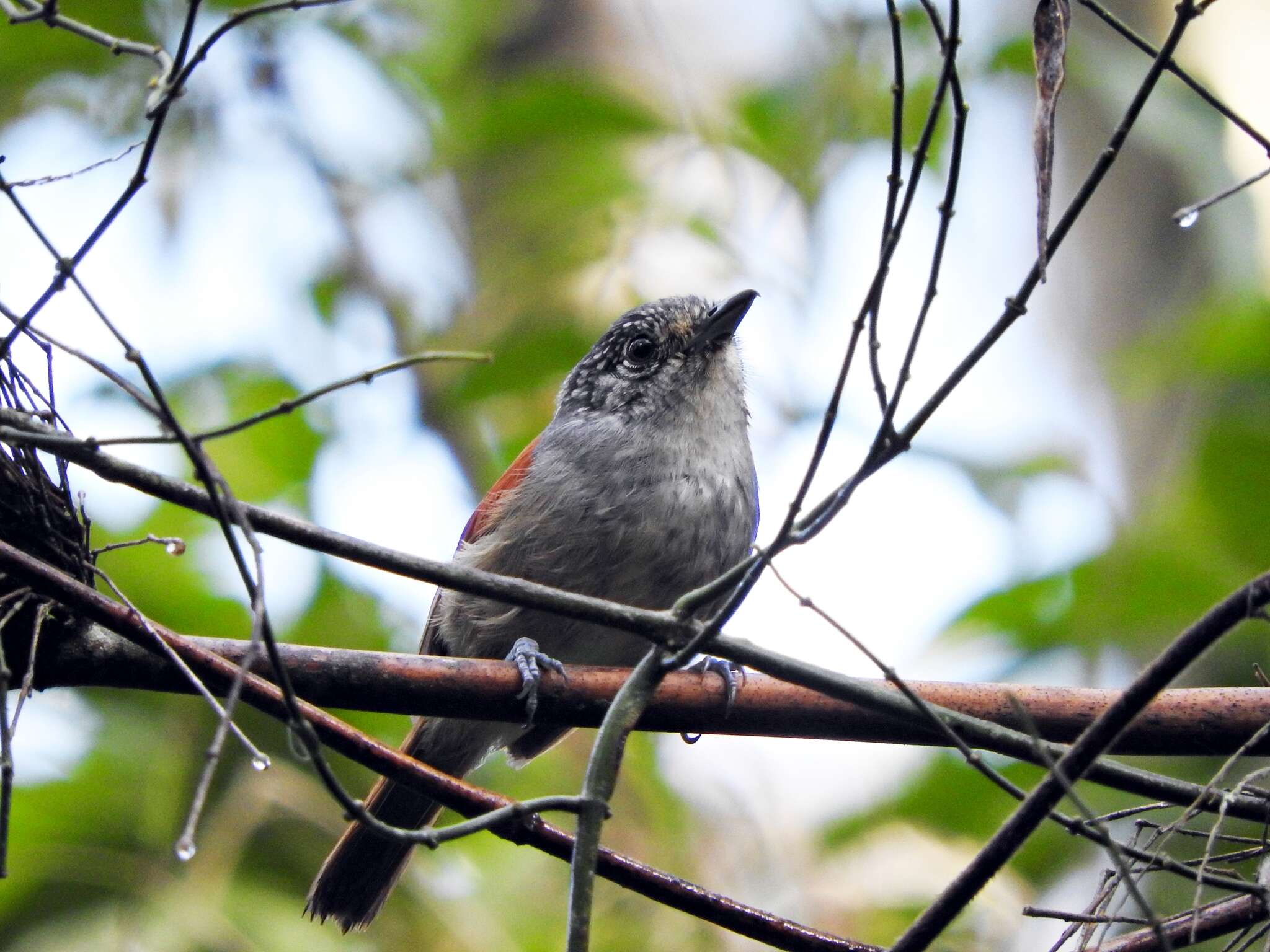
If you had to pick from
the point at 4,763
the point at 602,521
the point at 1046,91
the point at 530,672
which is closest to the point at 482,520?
the point at 602,521

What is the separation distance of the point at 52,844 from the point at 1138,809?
143 inches

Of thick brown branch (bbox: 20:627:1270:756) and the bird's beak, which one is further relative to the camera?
the bird's beak

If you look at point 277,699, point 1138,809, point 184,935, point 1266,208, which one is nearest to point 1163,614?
point 1138,809

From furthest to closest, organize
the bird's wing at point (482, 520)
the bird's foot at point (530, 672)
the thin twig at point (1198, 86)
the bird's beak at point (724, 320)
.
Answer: the bird's beak at point (724, 320) → the bird's wing at point (482, 520) → the bird's foot at point (530, 672) → the thin twig at point (1198, 86)

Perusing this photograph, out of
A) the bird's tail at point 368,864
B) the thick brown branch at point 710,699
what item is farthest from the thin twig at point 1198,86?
the bird's tail at point 368,864

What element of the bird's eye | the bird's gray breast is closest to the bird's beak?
the bird's eye

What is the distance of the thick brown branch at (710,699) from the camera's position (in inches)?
92.7

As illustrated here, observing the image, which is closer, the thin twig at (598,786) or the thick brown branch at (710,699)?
the thin twig at (598,786)

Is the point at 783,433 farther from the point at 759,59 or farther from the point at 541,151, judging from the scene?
the point at 759,59

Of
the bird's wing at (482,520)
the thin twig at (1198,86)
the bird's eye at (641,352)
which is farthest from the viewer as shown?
the bird's eye at (641,352)

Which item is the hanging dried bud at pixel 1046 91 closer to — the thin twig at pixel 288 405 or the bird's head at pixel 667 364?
the thin twig at pixel 288 405

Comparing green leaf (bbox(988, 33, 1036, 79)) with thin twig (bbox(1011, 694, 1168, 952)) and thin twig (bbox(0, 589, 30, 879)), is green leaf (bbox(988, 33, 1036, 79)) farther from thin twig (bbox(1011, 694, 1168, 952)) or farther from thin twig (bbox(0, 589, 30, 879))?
thin twig (bbox(0, 589, 30, 879))

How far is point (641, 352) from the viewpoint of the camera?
4.27 meters

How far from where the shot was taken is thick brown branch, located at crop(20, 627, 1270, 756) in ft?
7.72
